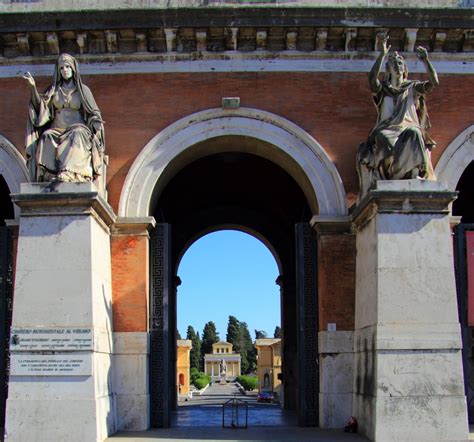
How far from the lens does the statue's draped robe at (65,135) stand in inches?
479

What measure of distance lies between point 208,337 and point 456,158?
86.0 meters

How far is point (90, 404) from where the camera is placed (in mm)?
11227

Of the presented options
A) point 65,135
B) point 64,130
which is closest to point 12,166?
point 64,130

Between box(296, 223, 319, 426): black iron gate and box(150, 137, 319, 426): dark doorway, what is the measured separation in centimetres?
269

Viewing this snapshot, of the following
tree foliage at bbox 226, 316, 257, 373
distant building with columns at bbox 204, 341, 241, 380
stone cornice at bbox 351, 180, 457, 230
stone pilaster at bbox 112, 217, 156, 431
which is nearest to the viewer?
stone cornice at bbox 351, 180, 457, 230

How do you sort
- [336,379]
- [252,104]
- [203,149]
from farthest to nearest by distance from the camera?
[203,149] → [252,104] → [336,379]

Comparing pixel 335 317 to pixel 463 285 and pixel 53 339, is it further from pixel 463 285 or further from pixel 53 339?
pixel 53 339

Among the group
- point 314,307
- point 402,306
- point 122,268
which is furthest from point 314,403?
point 122,268

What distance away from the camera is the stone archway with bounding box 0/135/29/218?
13.7 m

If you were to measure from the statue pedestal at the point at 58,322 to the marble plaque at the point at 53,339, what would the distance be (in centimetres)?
1

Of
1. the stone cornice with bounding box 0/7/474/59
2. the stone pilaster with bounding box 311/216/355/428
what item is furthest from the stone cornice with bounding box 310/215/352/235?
the stone cornice with bounding box 0/7/474/59

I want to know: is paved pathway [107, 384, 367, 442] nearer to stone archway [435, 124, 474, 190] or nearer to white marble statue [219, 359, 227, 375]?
stone archway [435, 124, 474, 190]

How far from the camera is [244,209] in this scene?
69.3 feet

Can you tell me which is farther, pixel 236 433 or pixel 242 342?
pixel 242 342
